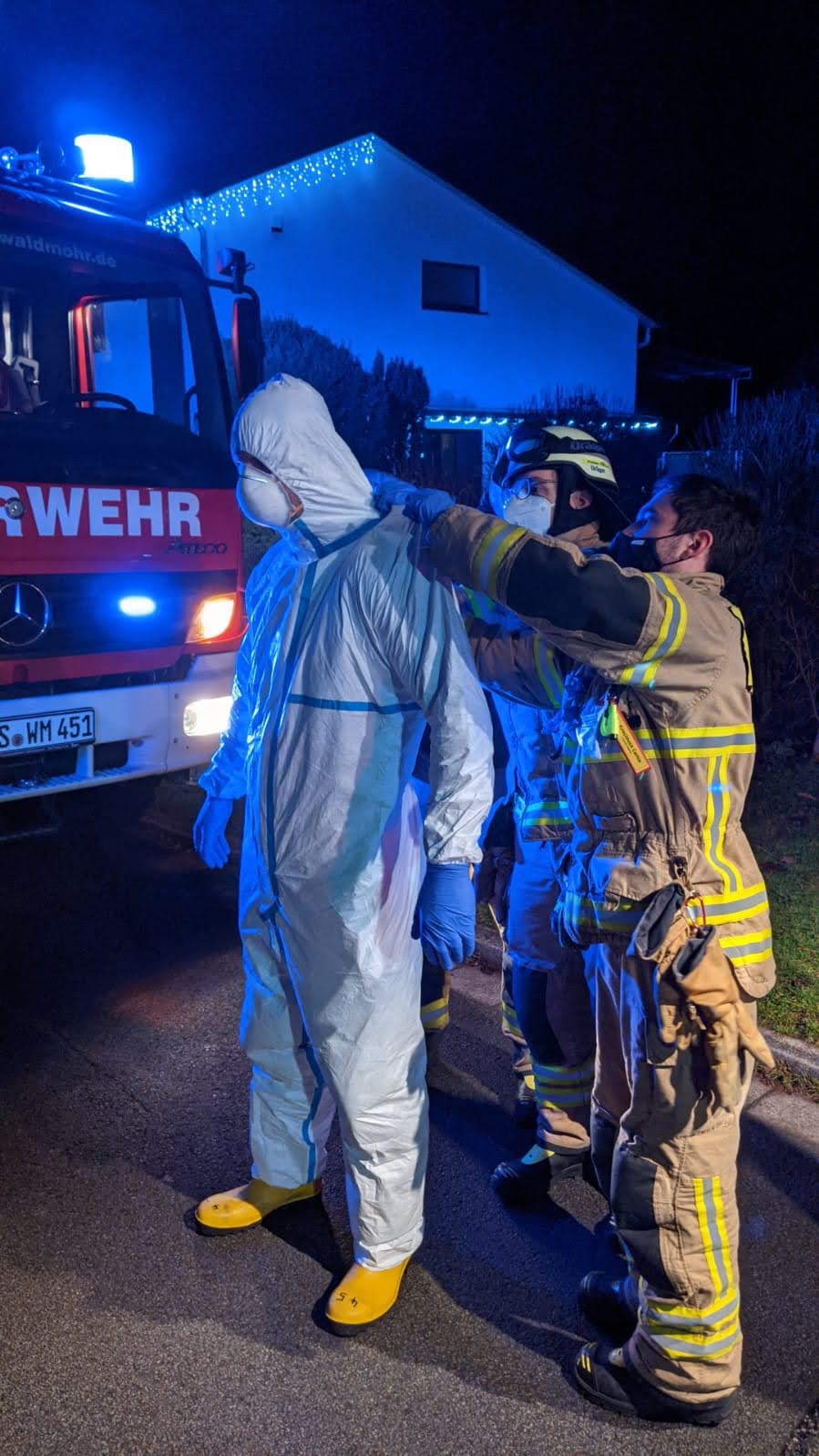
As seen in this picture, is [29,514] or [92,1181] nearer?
[92,1181]

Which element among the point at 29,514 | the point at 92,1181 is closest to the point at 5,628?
the point at 29,514

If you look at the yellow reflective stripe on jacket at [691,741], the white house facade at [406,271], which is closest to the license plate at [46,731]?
the yellow reflective stripe on jacket at [691,741]

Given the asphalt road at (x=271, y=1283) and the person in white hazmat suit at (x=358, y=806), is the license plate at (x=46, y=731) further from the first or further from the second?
the person in white hazmat suit at (x=358, y=806)

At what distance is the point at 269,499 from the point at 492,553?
72cm

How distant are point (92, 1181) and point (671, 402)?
3168cm

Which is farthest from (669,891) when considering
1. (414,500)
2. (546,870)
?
(414,500)

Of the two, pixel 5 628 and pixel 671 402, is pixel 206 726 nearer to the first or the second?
pixel 5 628

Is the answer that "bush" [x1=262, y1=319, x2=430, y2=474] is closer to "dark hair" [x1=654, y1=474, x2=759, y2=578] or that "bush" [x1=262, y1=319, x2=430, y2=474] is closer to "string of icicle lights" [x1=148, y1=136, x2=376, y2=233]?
"string of icicle lights" [x1=148, y1=136, x2=376, y2=233]

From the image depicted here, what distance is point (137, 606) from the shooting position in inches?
191

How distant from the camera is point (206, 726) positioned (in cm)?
522

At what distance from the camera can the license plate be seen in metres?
4.46

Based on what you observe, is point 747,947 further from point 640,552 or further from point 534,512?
point 534,512

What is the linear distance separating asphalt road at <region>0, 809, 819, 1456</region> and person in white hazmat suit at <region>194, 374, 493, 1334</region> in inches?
7.7

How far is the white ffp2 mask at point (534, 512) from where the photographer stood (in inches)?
124
